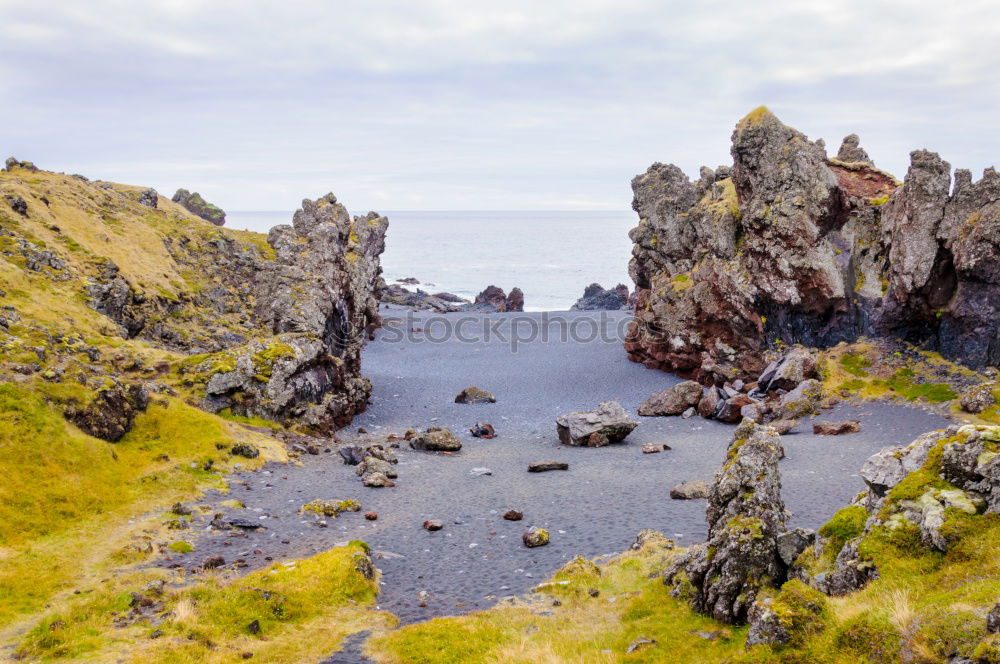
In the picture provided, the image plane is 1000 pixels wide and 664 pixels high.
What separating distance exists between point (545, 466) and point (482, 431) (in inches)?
370

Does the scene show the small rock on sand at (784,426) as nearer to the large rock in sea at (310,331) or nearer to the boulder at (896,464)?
the boulder at (896,464)

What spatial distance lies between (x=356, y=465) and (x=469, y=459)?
5.98 m

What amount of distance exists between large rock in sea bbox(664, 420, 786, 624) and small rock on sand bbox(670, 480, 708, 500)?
8328 mm

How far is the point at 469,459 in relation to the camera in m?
32.9

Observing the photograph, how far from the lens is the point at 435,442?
34281 millimetres

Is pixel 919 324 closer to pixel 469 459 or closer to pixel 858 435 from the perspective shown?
pixel 858 435

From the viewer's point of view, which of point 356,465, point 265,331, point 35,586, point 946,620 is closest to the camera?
point 946,620

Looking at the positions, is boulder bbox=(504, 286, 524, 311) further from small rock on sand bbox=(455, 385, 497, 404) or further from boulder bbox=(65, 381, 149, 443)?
boulder bbox=(65, 381, 149, 443)

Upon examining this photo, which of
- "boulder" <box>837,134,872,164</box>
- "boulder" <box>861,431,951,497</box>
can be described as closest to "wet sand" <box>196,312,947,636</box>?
"boulder" <box>861,431,951,497</box>

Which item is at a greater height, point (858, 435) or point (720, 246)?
point (720, 246)

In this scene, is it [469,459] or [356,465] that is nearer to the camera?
[356,465]

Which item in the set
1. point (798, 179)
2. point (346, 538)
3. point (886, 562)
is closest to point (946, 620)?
point (886, 562)

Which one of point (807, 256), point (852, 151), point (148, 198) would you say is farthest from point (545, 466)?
point (148, 198)

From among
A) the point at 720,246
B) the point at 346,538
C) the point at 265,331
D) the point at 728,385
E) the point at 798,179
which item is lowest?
the point at 346,538
